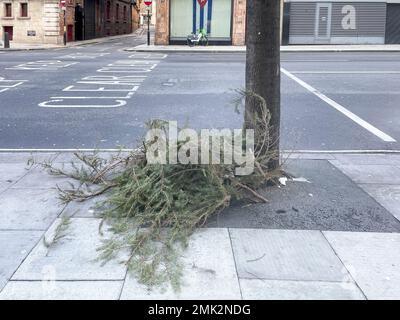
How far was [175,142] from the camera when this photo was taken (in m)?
5.13

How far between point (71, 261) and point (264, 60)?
3009 millimetres

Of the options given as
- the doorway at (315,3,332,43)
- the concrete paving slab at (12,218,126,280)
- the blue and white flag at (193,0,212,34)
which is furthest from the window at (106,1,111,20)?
the concrete paving slab at (12,218,126,280)

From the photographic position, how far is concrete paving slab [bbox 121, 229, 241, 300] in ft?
11.5

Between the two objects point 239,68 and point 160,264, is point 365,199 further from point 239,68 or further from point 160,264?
point 239,68

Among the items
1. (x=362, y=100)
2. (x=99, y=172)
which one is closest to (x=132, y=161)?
→ (x=99, y=172)

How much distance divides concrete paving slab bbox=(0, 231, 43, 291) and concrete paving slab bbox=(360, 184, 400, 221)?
3464 millimetres

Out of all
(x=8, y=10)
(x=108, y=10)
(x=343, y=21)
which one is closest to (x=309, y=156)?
(x=343, y=21)

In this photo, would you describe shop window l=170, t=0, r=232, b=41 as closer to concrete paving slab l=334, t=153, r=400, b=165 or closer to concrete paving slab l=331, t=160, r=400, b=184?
concrete paving slab l=334, t=153, r=400, b=165

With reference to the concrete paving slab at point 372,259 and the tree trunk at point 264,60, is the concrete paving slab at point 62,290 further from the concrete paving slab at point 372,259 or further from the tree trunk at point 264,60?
the tree trunk at point 264,60

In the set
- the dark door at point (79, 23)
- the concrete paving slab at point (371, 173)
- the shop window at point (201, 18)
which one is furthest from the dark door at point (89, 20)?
the concrete paving slab at point (371, 173)

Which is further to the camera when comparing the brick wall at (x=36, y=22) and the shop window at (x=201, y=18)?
the brick wall at (x=36, y=22)

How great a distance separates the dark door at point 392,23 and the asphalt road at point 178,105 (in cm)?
1700

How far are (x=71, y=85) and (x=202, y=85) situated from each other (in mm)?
3666

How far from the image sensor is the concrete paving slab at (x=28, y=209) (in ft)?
15.6
